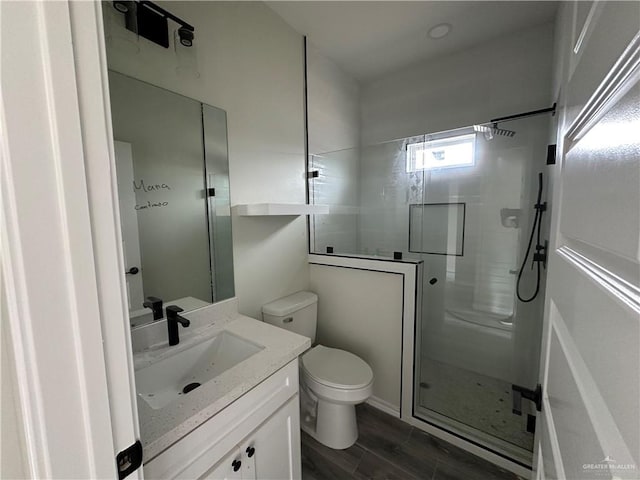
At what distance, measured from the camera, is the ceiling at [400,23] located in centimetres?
166

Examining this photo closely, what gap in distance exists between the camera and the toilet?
4.82 ft

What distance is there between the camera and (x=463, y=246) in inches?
86.0

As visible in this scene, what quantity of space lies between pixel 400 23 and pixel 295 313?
2210 mm

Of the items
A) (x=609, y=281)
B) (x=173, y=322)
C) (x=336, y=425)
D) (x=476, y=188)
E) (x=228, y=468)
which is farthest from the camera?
(x=476, y=188)

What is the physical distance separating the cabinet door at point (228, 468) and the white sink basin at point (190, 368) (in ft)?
1.07

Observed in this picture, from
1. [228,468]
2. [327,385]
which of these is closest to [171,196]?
[228,468]

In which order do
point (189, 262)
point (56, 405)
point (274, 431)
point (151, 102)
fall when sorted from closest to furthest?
point (56, 405), point (274, 431), point (151, 102), point (189, 262)

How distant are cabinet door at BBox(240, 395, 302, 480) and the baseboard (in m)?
0.90

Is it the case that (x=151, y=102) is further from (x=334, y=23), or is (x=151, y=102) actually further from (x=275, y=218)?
(x=334, y=23)

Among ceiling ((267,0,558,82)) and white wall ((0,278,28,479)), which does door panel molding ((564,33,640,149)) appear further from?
ceiling ((267,0,558,82))

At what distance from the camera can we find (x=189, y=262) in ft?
4.35

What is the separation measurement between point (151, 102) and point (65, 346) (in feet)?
3.82

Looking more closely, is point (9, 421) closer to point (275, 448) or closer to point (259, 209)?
point (275, 448)

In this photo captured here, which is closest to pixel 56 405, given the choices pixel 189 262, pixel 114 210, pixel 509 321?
pixel 114 210
